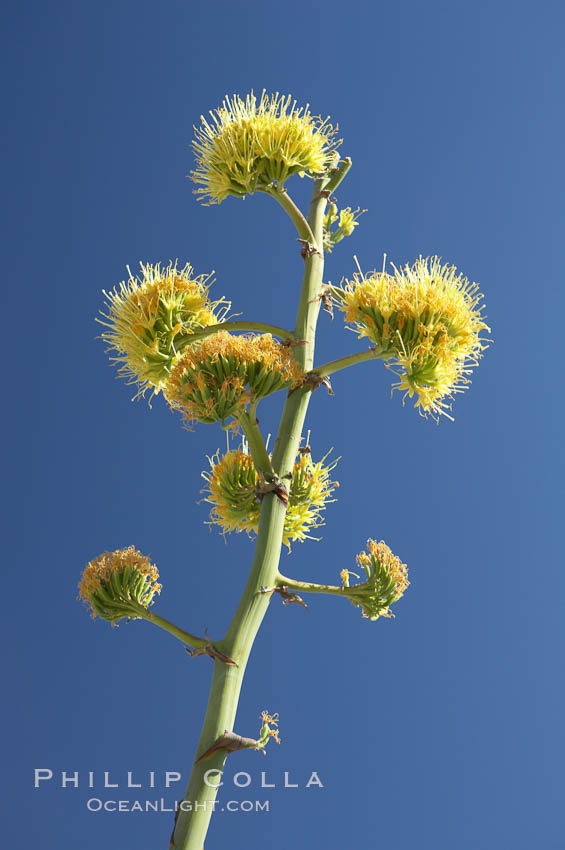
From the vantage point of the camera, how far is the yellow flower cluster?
234cm

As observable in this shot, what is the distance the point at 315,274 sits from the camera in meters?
2.68

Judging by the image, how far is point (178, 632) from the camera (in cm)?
238

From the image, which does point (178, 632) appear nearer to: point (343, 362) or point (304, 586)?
point (304, 586)

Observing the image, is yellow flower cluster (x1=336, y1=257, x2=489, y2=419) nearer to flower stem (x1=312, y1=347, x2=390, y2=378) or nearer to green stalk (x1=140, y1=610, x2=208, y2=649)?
flower stem (x1=312, y1=347, x2=390, y2=378)

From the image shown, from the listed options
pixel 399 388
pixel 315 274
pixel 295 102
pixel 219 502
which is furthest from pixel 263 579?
pixel 295 102

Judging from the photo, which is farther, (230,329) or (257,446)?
(230,329)

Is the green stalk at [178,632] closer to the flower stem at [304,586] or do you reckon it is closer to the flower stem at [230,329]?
the flower stem at [304,586]

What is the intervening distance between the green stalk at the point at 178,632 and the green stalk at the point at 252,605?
6 centimetres

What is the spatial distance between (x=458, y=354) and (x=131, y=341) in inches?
39.4

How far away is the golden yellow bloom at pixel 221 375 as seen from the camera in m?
2.22

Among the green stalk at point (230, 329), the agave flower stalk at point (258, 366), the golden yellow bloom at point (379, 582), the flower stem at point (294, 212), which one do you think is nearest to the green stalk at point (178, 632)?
the agave flower stalk at point (258, 366)

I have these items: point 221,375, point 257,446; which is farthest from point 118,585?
point 221,375

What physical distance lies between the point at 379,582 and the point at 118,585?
0.82 meters

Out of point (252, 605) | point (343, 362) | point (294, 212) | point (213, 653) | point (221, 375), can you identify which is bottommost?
point (213, 653)
